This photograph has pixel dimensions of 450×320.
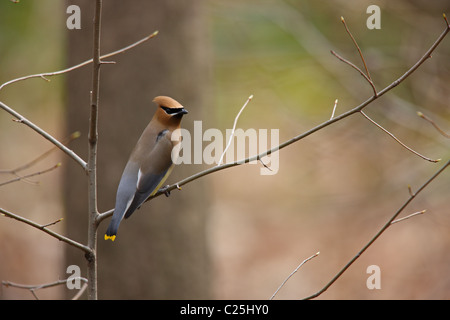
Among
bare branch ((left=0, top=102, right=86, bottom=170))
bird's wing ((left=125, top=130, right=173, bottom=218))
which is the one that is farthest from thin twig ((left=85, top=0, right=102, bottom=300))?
bird's wing ((left=125, top=130, right=173, bottom=218))

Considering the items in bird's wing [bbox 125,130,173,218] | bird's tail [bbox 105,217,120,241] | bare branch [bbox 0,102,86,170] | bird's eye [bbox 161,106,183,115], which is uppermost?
bird's eye [bbox 161,106,183,115]

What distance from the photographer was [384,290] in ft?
28.0

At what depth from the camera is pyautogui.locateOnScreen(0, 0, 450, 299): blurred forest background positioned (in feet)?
14.9

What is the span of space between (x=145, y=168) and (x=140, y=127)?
200 cm

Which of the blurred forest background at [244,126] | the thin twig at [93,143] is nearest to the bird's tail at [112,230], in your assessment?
the thin twig at [93,143]

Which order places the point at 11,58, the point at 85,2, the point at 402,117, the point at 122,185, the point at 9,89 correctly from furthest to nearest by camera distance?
1. the point at 9,89
2. the point at 11,58
3. the point at 402,117
4. the point at 85,2
5. the point at 122,185

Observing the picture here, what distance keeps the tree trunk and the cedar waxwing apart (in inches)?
76.4

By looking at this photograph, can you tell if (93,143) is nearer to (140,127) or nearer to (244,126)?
(140,127)

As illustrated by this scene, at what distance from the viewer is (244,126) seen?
11875 millimetres

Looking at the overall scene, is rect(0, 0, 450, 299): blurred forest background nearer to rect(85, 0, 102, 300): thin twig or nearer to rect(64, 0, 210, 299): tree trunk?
rect(64, 0, 210, 299): tree trunk

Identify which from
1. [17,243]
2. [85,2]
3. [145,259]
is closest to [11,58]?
[17,243]

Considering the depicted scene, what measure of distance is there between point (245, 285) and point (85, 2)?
584cm

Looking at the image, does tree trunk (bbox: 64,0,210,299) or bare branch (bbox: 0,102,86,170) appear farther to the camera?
tree trunk (bbox: 64,0,210,299)
